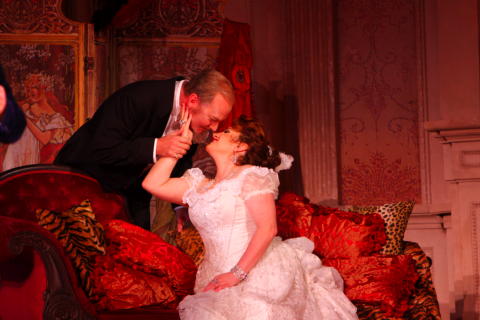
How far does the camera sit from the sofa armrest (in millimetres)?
2729

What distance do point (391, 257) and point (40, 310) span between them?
5.25 feet

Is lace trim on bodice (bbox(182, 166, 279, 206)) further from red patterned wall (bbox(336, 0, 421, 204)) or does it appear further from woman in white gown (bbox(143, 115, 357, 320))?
red patterned wall (bbox(336, 0, 421, 204))

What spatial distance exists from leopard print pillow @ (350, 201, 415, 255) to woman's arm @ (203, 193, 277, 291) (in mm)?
879

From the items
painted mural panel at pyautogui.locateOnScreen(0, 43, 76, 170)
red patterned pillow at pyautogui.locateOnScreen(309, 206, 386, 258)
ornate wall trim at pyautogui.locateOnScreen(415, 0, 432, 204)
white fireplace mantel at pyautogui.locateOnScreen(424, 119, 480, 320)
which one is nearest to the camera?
red patterned pillow at pyautogui.locateOnScreen(309, 206, 386, 258)

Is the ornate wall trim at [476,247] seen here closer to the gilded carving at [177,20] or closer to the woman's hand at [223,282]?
the woman's hand at [223,282]

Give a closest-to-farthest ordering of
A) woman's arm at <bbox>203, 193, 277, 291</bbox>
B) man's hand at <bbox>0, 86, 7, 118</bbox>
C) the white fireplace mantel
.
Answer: woman's arm at <bbox>203, 193, 277, 291</bbox>
the white fireplace mantel
man's hand at <bbox>0, 86, 7, 118</bbox>

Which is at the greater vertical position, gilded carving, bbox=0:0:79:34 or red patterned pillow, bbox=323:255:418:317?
gilded carving, bbox=0:0:79:34

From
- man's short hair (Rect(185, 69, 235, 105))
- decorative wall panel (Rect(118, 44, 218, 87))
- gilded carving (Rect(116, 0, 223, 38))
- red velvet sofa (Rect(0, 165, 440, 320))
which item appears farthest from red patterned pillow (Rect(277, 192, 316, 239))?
gilded carving (Rect(116, 0, 223, 38))

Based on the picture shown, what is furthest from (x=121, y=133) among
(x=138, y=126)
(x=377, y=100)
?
(x=377, y=100)

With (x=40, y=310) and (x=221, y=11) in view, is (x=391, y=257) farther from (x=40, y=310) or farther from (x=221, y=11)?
(x=221, y=11)

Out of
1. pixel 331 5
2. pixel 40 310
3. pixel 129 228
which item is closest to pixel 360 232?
pixel 129 228

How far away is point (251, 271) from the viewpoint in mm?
2879

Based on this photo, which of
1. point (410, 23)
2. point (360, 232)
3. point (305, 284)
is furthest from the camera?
point (410, 23)

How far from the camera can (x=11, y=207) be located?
10.8 ft
